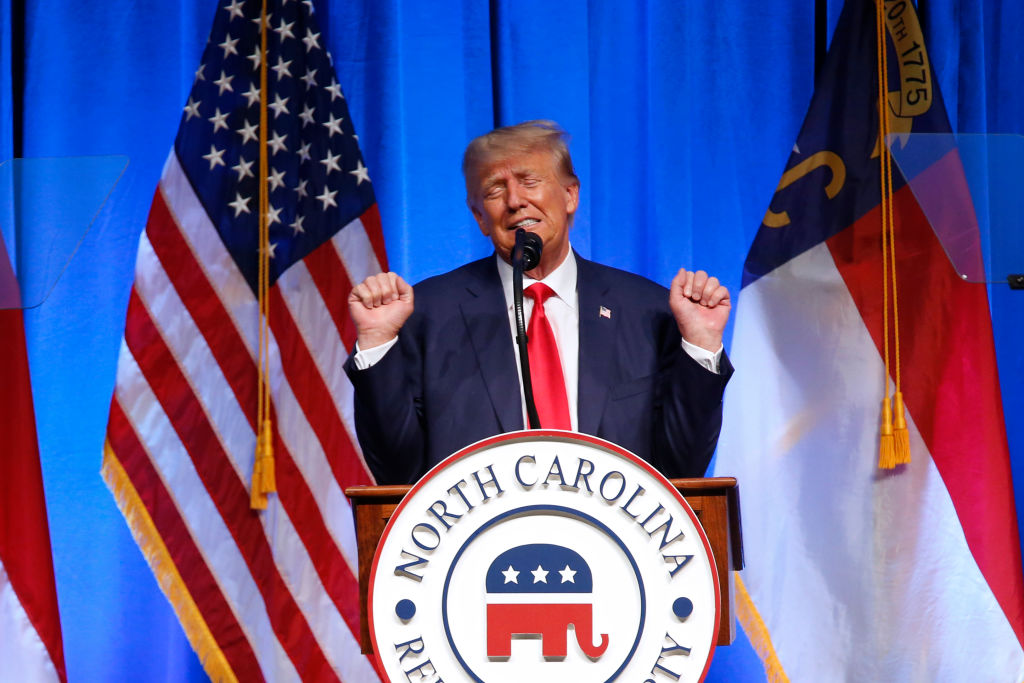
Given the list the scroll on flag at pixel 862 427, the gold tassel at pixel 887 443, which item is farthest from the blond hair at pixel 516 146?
the gold tassel at pixel 887 443

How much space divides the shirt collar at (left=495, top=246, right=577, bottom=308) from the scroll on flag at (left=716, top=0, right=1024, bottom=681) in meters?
1.17

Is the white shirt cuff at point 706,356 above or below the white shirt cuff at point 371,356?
below

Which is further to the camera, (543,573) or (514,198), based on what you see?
(514,198)

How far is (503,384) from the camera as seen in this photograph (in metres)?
2.05

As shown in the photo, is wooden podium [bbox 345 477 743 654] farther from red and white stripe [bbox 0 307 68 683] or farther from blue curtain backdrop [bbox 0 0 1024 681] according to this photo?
red and white stripe [bbox 0 307 68 683]

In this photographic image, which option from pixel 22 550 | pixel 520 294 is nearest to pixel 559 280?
pixel 520 294

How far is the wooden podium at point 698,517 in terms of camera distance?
1564 mm

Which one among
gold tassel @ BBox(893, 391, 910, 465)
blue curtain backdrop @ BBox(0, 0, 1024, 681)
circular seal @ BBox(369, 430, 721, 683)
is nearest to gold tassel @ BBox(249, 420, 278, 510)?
blue curtain backdrop @ BBox(0, 0, 1024, 681)

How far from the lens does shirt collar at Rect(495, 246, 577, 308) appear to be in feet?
7.41

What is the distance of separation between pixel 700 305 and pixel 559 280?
0.48 metres

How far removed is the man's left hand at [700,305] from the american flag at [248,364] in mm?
1618

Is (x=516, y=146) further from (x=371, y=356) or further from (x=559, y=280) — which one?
(x=371, y=356)

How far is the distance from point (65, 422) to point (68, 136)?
33.1 inches

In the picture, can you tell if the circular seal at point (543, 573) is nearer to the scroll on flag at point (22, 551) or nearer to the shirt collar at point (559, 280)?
the shirt collar at point (559, 280)
